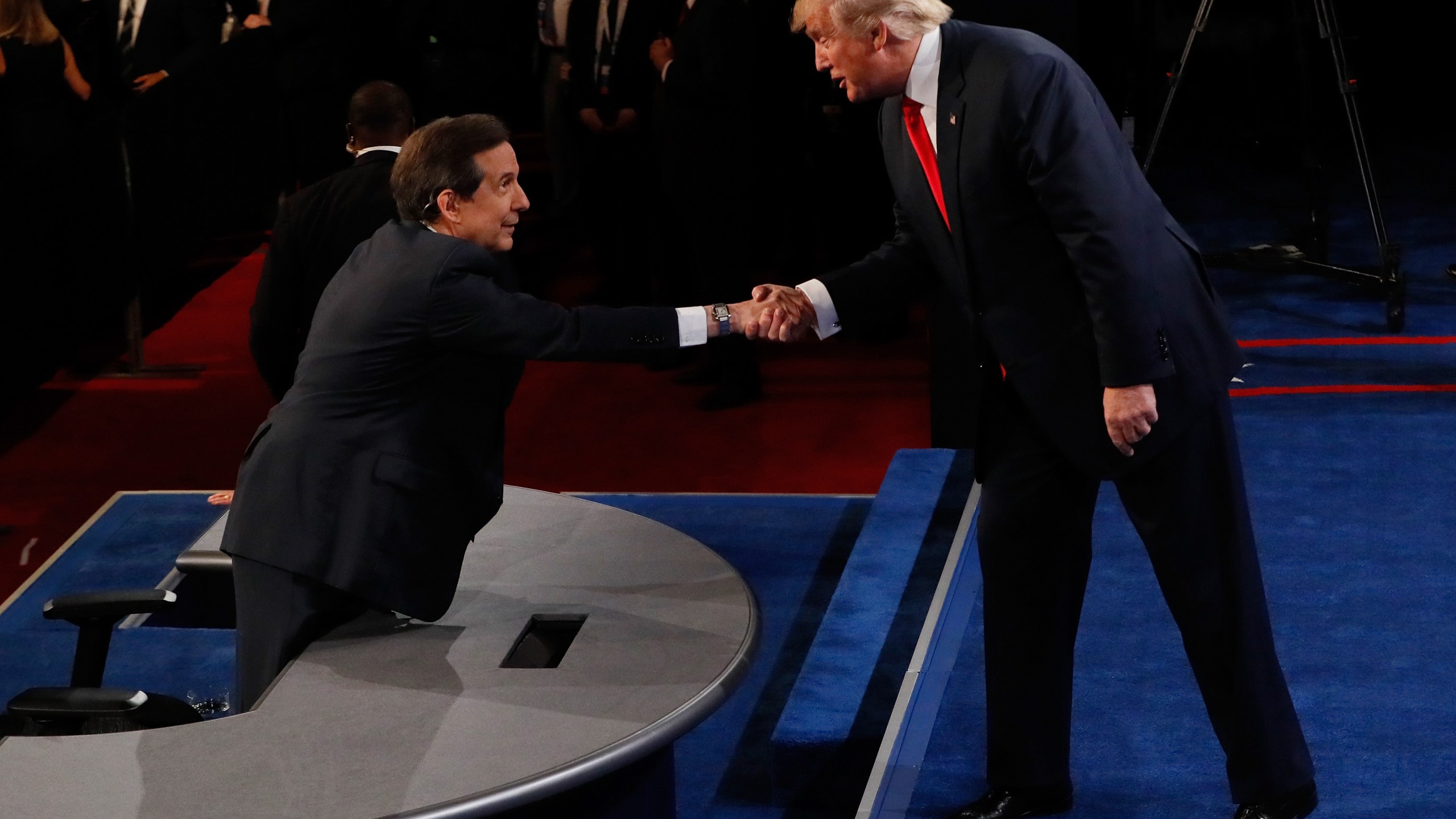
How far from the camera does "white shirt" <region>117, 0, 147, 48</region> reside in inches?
271

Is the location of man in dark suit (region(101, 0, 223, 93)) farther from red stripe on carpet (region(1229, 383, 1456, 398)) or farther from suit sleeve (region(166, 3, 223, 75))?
red stripe on carpet (region(1229, 383, 1456, 398))

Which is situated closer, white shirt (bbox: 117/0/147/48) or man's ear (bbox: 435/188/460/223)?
man's ear (bbox: 435/188/460/223)

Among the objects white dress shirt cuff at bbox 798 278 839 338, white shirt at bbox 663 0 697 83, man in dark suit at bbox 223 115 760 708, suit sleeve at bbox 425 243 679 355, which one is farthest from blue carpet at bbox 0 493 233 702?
white shirt at bbox 663 0 697 83

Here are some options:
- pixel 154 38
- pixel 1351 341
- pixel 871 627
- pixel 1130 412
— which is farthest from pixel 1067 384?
pixel 154 38

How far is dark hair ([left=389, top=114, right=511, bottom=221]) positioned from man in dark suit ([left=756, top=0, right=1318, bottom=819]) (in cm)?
54

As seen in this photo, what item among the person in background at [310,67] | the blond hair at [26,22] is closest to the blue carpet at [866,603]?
the blond hair at [26,22]

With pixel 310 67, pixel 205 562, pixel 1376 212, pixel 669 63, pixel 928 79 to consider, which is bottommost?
pixel 1376 212

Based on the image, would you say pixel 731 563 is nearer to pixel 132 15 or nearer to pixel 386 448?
pixel 386 448

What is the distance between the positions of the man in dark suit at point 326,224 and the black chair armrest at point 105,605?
1.22 m

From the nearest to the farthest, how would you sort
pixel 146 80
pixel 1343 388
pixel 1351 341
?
pixel 1343 388
pixel 1351 341
pixel 146 80

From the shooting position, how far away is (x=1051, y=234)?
8.45 ft

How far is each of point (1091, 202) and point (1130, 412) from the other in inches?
12.5

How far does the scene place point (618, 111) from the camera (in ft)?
19.7

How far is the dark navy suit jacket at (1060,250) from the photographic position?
8.07 ft
